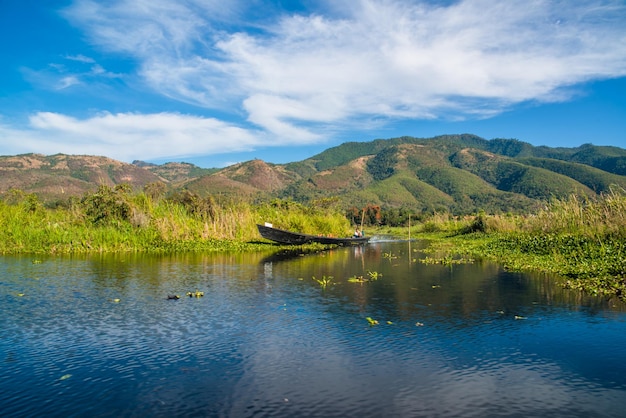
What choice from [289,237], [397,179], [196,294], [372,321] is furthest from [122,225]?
[397,179]

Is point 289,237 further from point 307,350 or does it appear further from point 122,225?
point 307,350

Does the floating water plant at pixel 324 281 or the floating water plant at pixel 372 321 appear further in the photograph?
the floating water plant at pixel 324 281

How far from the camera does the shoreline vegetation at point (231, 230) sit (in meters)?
17.7

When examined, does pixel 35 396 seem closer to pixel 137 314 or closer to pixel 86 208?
pixel 137 314

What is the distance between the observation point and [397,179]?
141500 millimetres

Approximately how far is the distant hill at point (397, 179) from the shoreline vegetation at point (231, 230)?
54954 millimetres

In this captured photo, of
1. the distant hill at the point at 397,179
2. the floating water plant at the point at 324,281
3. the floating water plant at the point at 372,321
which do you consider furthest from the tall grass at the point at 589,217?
the distant hill at the point at 397,179

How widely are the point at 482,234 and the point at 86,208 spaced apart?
95.5 feet

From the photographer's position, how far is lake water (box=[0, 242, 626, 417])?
6051mm

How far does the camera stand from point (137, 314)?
34.9 feet

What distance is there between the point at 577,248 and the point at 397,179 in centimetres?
12404

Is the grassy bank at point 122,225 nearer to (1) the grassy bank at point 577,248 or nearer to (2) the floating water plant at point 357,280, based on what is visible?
(2) the floating water plant at point 357,280

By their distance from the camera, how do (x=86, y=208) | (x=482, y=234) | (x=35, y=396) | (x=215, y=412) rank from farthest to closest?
(x=482, y=234), (x=86, y=208), (x=35, y=396), (x=215, y=412)

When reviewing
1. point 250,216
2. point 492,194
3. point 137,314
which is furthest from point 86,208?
point 492,194
